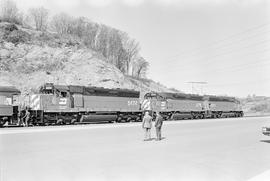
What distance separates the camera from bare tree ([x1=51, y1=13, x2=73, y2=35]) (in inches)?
2626

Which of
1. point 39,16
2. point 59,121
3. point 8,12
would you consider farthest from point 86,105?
point 39,16

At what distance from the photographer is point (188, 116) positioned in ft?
149

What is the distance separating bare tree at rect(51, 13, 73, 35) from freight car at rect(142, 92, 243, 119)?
30.4 meters

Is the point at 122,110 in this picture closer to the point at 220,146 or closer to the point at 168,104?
the point at 168,104

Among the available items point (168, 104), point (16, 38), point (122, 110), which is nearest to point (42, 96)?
point (122, 110)

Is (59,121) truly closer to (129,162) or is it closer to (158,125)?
(158,125)

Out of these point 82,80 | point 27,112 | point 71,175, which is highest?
point 82,80

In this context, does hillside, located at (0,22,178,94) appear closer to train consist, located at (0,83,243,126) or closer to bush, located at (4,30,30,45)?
bush, located at (4,30,30,45)

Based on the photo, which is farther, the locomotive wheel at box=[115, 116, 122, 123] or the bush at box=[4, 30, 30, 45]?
the bush at box=[4, 30, 30, 45]

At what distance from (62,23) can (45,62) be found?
2201cm

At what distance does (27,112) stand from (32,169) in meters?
18.3

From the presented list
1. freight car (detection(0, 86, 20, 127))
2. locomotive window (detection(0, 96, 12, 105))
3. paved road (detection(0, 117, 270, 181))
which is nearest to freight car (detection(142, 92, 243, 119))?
freight car (detection(0, 86, 20, 127))

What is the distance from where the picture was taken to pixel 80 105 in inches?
1232

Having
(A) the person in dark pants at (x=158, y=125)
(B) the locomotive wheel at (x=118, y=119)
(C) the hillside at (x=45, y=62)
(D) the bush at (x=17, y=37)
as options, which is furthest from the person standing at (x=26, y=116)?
(D) the bush at (x=17, y=37)
